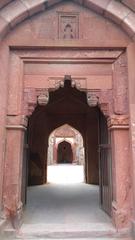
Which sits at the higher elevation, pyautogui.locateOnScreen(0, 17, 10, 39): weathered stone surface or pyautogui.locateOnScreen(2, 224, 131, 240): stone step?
pyautogui.locateOnScreen(0, 17, 10, 39): weathered stone surface

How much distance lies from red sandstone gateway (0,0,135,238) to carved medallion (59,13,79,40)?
0.06 ft

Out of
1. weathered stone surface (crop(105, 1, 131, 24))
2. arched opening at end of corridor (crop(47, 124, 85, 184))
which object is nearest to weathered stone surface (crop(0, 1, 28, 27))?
weathered stone surface (crop(105, 1, 131, 24))

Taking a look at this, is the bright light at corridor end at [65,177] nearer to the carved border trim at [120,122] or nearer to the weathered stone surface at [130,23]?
the carved border trim at [120,122]

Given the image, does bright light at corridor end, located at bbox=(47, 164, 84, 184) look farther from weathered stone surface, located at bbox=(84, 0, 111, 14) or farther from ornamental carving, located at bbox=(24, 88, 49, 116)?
weathered stone surface, located at bbox=(84, 0, 111, 14)

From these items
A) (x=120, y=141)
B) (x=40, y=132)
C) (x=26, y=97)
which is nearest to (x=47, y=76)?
(x=26, y=97)

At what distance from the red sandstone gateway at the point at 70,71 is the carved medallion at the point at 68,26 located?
17 millimetres

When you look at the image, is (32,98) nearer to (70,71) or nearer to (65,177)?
(70,71)

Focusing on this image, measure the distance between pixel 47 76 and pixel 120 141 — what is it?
1.61 m

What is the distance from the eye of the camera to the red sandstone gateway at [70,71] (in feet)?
11.7

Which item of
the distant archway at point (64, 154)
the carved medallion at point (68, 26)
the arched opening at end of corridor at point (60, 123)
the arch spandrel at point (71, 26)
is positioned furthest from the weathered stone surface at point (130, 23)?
the distant archway at point (64, 154)

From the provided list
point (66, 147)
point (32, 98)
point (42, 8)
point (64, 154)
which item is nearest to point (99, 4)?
point (42, 8)

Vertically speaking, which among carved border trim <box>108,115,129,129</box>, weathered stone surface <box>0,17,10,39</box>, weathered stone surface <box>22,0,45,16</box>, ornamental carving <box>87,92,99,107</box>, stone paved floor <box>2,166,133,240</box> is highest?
weathered stone surface <box>22,0,45,16</box>

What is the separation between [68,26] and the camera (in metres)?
3.98

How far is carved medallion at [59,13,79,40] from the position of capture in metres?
3.94
